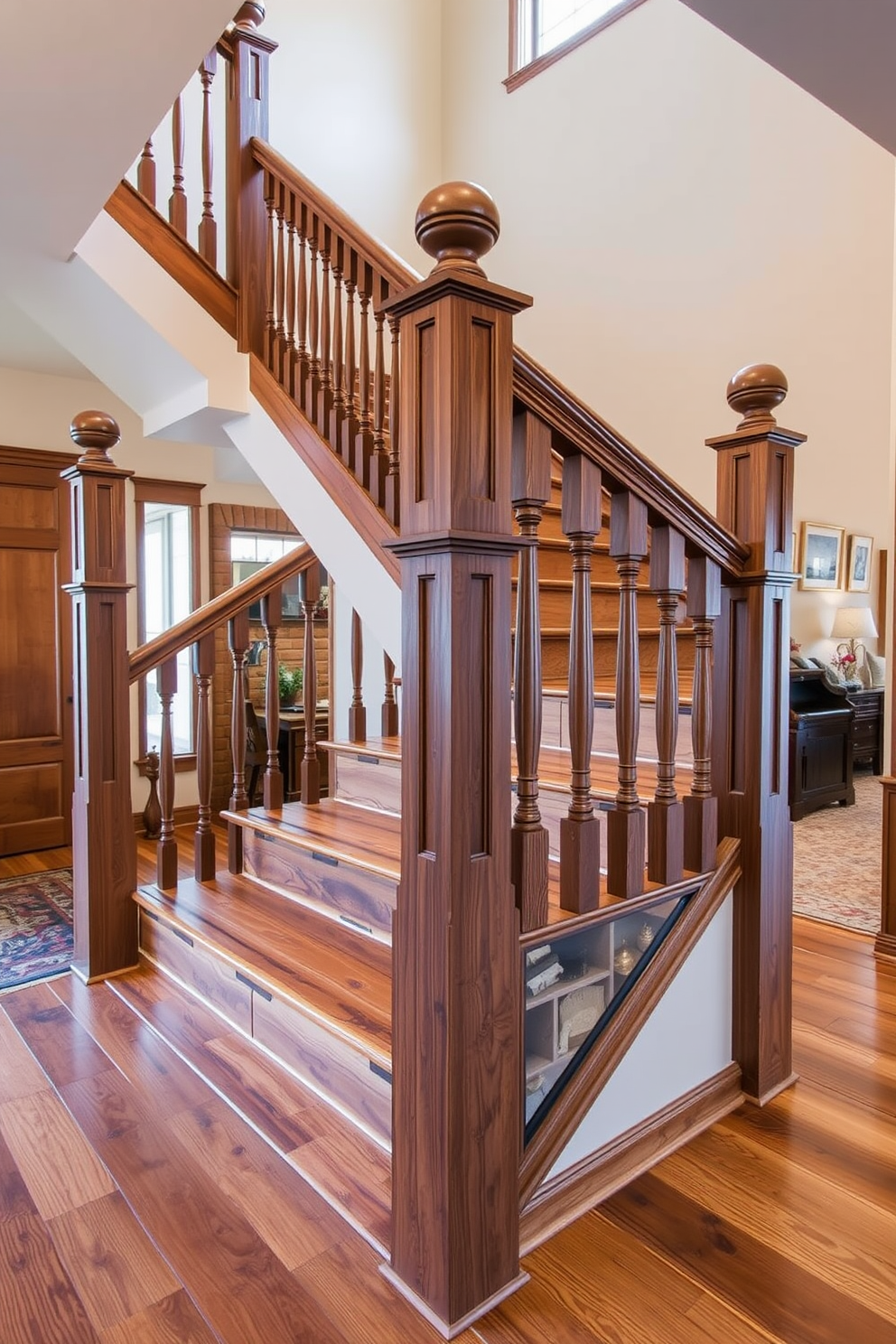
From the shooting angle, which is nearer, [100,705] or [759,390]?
[759,390]

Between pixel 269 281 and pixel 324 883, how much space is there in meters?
2.08

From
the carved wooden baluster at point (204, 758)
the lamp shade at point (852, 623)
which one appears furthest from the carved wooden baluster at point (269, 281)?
the lamp shade at point (852, 623)

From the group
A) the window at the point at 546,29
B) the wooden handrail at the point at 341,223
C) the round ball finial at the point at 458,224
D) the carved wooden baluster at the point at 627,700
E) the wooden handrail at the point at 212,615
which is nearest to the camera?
the round ball finial at the point at 458,224

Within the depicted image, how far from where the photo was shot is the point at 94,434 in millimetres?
2633

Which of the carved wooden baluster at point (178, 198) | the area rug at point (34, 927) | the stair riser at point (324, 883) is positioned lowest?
the area rug at point (34, 927)

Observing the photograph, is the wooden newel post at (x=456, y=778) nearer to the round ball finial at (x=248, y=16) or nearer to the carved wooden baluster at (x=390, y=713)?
the carved wooden baluster at (x=390, y=713)

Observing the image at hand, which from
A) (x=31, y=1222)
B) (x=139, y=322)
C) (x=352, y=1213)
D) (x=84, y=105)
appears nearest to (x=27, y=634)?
(x=139, y=322)

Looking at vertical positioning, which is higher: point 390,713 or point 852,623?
point 852,623

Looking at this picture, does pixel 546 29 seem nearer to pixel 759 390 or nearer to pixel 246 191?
pixel 246 191

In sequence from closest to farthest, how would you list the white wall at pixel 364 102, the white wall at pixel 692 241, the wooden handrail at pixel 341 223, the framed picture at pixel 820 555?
the wooden handrail at pixel 341 223 < the white wall at pixel 692 241 < the white wall at pixel 364 102 < the framed picture at pixel 820 555

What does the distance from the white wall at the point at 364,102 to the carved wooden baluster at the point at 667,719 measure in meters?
4.36

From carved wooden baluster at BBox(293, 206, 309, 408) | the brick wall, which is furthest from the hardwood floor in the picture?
the brick wall

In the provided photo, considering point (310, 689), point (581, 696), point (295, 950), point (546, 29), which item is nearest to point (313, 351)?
point (310, 689)

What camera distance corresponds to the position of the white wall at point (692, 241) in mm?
3689
